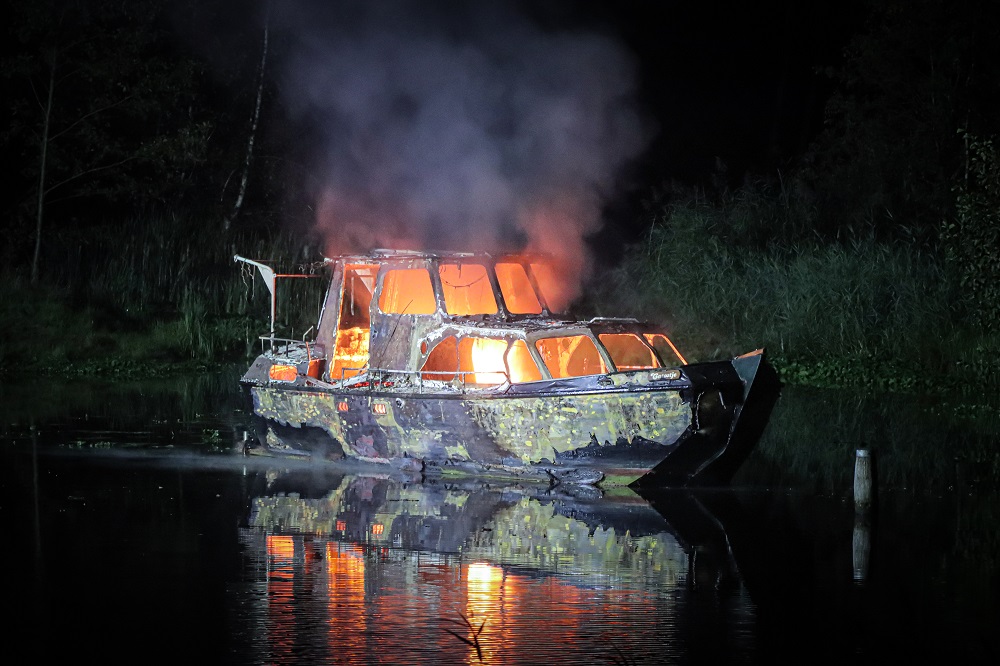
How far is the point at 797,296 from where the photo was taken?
25.9 meters

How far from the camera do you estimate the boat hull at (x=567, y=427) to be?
1361cm

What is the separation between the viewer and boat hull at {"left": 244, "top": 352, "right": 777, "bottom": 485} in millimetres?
13609

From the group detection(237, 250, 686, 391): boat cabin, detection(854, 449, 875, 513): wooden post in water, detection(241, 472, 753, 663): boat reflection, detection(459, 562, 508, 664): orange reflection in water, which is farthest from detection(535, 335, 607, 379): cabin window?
detection(459, 562, 508, 664): orange reflection in water

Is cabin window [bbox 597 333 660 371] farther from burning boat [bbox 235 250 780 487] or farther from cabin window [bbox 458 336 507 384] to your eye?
cabin window [bbox 458 336 507 384]

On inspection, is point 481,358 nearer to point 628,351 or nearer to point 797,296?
point 628,351

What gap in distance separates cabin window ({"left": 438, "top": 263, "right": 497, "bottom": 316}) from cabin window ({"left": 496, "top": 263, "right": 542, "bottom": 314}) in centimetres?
21

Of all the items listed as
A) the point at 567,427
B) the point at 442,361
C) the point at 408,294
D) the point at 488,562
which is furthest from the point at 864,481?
the point at 408,294

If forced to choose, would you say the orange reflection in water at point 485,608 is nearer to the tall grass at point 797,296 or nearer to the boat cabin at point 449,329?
the boat cabin at point 449,329

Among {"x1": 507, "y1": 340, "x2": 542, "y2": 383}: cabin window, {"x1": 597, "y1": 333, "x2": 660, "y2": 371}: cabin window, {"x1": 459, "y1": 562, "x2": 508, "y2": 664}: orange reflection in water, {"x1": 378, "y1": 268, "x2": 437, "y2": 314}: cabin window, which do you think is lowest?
{"x1": 459, "y1": 562, "x2": 508, "y2": 664}: orange reflection in water

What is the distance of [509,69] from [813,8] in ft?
78.6

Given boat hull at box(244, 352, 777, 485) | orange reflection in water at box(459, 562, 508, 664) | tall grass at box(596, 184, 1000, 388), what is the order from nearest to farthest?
orange reflection in water at box(459, 562, 508, 664), boat hull at box(244, 352, 777, 485), tall grass at box(596, 184, 1000, 388)

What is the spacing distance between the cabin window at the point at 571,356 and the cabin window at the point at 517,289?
0.67m

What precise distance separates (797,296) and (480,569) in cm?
1594

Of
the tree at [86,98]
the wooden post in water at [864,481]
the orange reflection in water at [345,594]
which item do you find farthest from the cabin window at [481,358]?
the tree at [86,98]
